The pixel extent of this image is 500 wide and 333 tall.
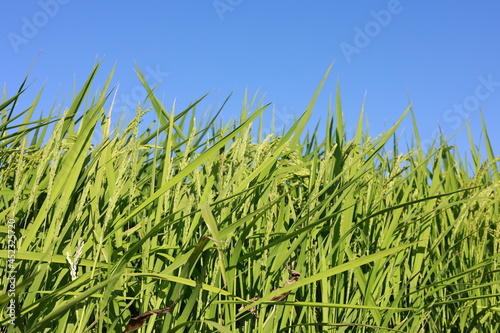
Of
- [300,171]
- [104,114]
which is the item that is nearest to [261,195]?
[300,171]

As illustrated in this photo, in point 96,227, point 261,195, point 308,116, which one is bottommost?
point 96,227

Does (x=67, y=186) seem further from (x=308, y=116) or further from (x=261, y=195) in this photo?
(x=308, y=116)

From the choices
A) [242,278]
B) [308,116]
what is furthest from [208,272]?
[308,116]

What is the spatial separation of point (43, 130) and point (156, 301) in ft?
3.78

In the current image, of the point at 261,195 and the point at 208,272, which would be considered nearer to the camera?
the point at 208,272

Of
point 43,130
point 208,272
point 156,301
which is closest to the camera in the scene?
point 156,301

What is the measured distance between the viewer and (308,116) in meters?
1.65

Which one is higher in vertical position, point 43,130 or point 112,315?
point 43,130

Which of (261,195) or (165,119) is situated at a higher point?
(165,119)

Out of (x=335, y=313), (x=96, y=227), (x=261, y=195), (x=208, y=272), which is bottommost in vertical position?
(x=335, y=313)

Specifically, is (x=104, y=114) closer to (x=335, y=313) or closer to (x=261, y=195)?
(x=261, y=195)

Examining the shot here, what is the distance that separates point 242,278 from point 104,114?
0.75 m

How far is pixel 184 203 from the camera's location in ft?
4.66

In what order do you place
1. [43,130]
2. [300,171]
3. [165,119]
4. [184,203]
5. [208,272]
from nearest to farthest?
[208,272], [184,203], [300,171], [165,119], [43,130]
